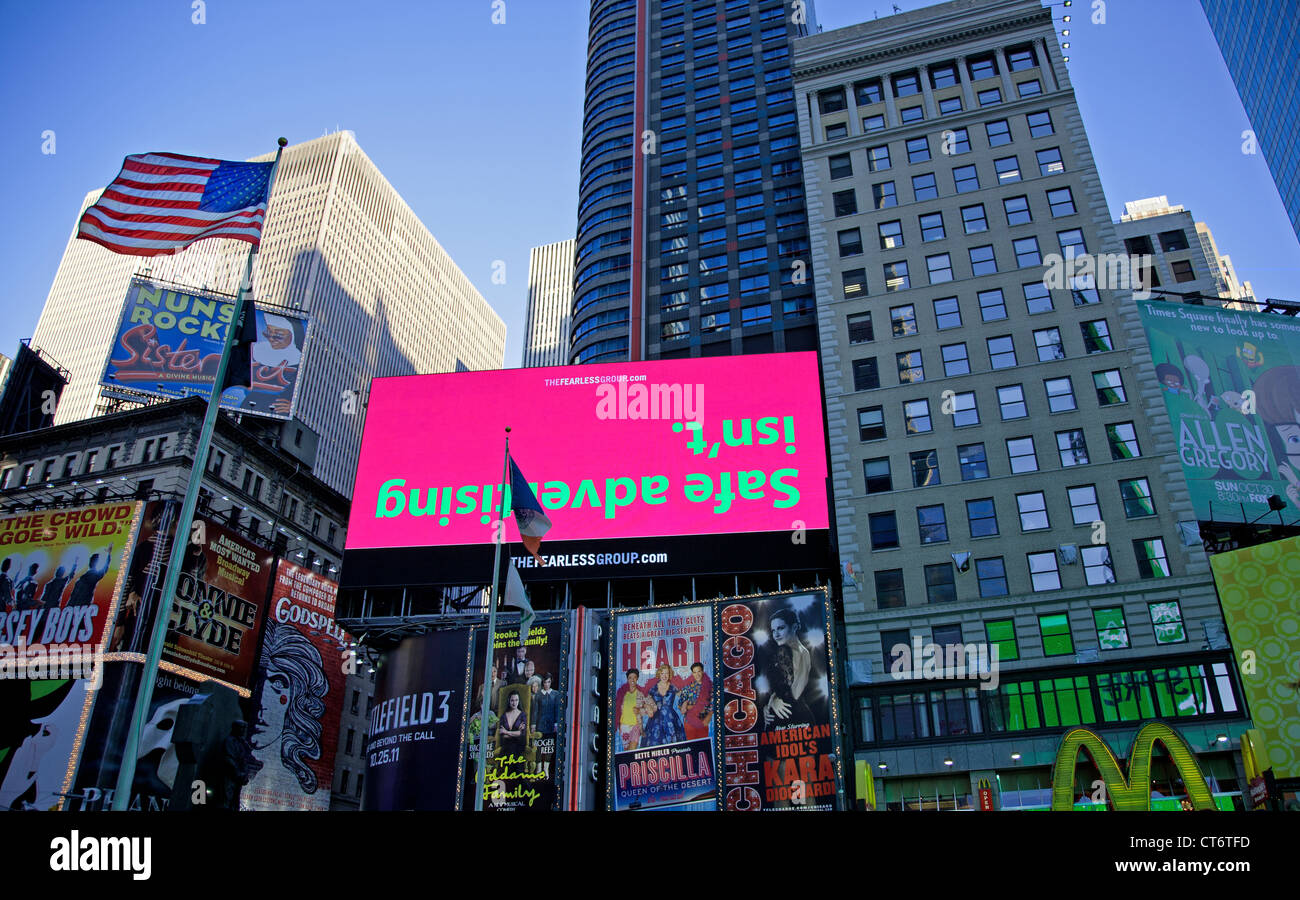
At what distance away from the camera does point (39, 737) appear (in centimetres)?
4975

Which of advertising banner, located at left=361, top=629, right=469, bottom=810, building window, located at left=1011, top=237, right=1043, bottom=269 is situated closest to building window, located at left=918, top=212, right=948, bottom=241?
building window, located at left=1011, top=237, right=1043, bottom=269

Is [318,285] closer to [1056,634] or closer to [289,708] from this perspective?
[289,708]

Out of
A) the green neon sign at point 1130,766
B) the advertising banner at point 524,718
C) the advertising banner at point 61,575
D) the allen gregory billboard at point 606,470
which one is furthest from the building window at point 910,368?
the advertising banner at point 61,575

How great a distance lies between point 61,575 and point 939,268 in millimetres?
52026

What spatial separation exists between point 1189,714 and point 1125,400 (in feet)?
51.7

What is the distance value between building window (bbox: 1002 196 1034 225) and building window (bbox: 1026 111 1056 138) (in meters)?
4.95

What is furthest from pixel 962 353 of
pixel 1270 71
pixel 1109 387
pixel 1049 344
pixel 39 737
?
pixel 1270 71

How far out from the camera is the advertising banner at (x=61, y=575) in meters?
52.4

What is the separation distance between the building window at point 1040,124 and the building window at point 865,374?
1785 centimetres

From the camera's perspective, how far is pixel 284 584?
196ft

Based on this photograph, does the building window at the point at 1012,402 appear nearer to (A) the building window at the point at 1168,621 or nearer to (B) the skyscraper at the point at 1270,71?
(A) the building window at the point at 1168,621

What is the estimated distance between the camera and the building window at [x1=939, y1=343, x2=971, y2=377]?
52188 millimetres

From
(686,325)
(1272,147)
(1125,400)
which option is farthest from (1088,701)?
(1272,147)

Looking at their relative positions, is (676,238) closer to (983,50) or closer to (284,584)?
(983,50)
